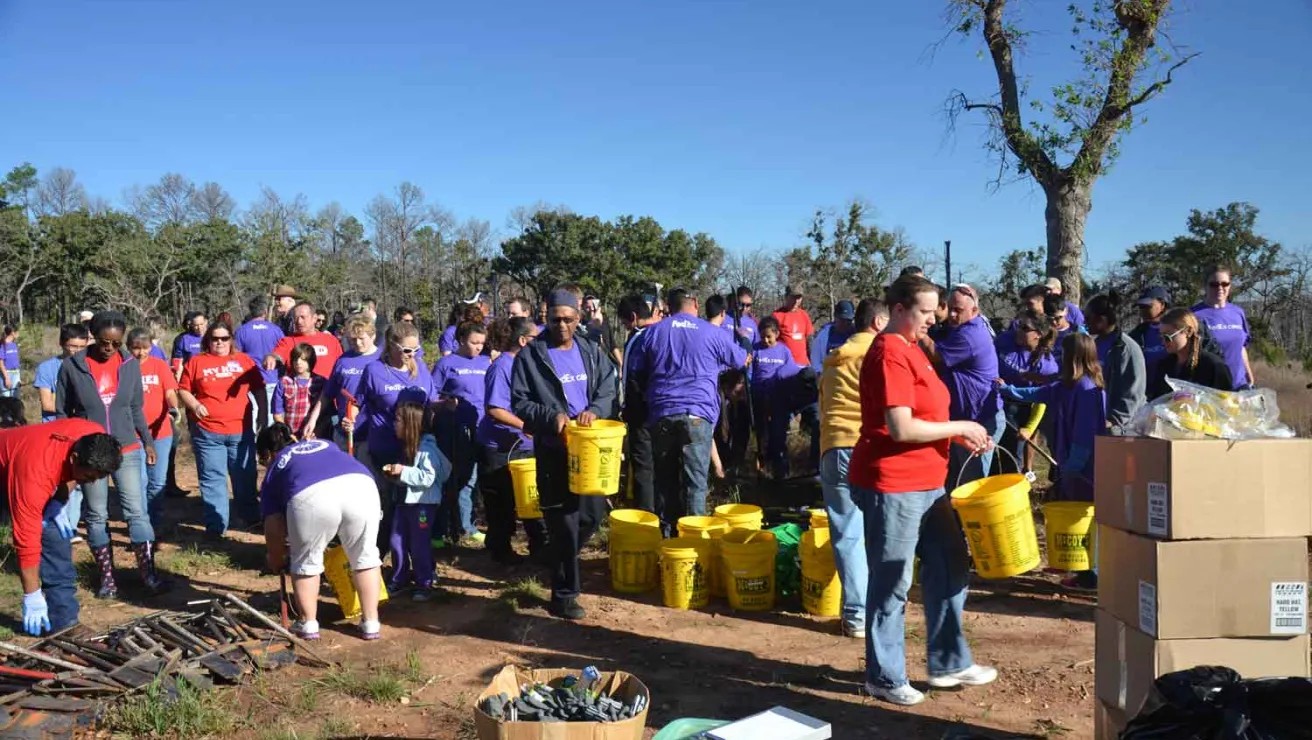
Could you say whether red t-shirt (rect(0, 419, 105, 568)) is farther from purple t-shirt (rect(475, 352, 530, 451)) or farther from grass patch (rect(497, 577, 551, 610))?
grass patch (rect(497, 577, 551, 610))

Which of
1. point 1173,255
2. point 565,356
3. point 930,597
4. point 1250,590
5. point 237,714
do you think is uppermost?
point 1173,255

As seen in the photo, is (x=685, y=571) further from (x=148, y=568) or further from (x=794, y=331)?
(x=794, y=331)

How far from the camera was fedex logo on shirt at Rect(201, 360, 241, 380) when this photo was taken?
25.6ft

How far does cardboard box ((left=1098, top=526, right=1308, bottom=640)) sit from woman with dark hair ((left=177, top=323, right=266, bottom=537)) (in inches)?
286

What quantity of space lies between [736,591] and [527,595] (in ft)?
4.85

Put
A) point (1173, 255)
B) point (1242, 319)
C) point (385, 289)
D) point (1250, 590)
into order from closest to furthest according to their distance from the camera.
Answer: point (1250, 590) → point (1242, 319) → point (1173, 255) → point (385, 289)

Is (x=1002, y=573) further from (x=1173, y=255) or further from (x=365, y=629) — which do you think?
(x=1173, y=255)

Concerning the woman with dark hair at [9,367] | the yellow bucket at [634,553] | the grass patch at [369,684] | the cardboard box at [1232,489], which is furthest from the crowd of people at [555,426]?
the woman with dark hair at [9,367]

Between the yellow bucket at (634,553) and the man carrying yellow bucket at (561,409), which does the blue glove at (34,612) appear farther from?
the yellow bucket at (634,553)

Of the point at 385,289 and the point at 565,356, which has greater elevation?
the point at 385,289

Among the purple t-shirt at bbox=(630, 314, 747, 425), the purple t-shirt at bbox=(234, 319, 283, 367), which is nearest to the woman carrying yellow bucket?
the purple t-shirt at bbox=(630, 314, 747, 425)

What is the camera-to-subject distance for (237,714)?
4.34m

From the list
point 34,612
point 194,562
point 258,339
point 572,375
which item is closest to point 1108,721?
point 572,375

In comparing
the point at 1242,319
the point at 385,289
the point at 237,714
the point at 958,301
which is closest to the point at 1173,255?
the point at 1242,319
